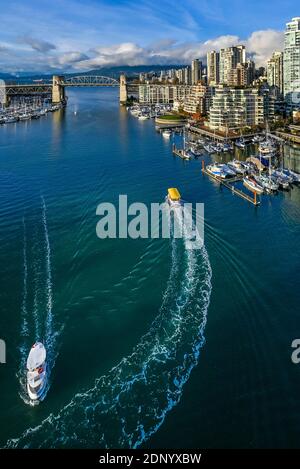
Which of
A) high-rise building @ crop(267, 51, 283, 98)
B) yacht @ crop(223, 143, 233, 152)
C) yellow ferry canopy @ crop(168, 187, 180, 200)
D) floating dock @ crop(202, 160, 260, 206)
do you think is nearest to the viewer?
yellow ferry canopy @ crop(168, 187, 180, 200)

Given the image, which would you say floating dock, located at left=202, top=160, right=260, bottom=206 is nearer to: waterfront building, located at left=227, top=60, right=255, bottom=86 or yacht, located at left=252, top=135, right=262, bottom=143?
yacht, located at left=252, top=135, right=262, bottom=143

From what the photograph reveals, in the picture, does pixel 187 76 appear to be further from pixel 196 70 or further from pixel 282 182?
pixel 282 182

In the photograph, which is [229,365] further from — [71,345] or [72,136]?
[72,136]

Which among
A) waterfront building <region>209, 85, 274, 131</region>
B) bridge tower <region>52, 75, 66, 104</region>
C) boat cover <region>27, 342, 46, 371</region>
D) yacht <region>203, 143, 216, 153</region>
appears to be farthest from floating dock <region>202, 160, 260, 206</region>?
bridge tower <region>52, 75, 66, 104</region>

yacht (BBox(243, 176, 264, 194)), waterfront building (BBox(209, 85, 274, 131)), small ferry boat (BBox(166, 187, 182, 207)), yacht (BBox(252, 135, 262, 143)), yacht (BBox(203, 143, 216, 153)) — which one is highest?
waterfront building (BBox(209, 85, 274, 131))

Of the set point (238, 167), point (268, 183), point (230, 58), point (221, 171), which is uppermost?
point (230, 58)

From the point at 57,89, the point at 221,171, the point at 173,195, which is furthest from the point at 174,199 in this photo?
the point at 57,89
